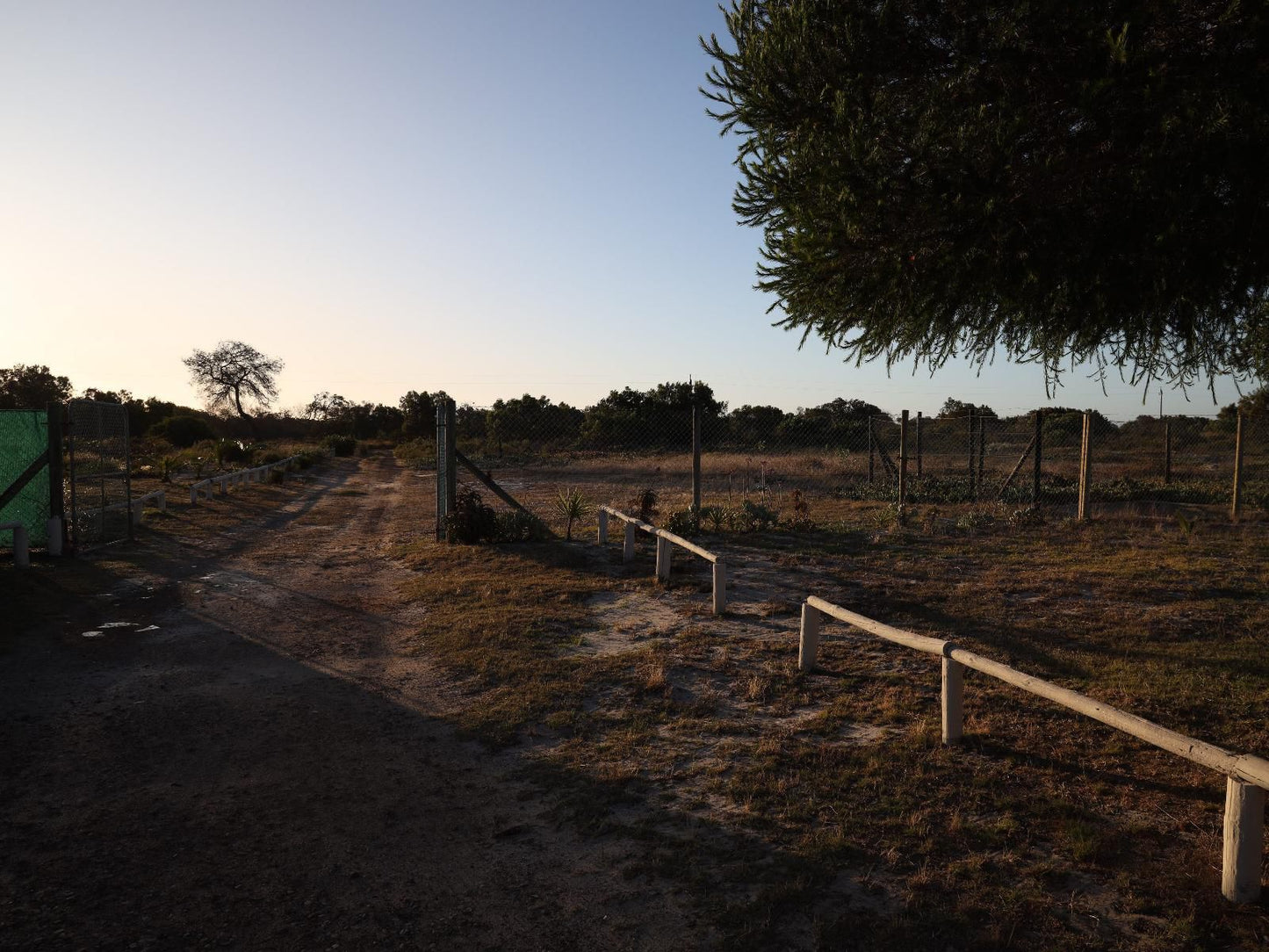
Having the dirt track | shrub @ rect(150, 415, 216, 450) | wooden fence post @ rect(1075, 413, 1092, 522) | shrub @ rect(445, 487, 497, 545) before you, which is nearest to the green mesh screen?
the dirt track

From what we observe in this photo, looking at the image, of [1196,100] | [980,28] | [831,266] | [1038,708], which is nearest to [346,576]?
[831,266]

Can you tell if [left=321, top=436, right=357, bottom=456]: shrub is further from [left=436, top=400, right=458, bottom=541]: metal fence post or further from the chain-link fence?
[left=436, top=400, right=458, bottom=541]: metal fence post

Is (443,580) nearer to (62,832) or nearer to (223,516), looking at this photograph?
(62,832)

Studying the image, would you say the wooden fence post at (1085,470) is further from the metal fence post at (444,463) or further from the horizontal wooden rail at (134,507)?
the horizontal wooden rail at (134,507)

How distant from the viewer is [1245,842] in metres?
3.09

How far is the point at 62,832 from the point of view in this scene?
3824 mm

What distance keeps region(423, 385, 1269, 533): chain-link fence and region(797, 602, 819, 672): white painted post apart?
6.16 meters

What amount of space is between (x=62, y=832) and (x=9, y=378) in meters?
60.1

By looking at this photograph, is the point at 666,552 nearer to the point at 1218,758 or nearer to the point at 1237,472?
the point at 1218,758

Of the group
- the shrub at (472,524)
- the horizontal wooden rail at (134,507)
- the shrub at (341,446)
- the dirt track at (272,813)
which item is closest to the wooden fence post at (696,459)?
the shrub at (472,524)

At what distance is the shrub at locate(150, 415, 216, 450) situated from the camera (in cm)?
4397

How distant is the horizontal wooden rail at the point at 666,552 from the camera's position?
7.79m

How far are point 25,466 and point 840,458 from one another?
24572 mm

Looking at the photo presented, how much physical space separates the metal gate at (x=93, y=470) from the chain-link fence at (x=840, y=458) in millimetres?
7474
